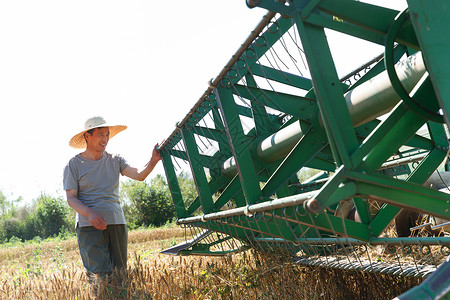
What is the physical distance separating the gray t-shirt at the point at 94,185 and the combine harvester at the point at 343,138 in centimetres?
77

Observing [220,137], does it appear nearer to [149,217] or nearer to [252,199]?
[252,199]

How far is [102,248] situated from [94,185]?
605mm

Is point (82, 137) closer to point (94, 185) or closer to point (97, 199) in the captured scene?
point (94, 185)

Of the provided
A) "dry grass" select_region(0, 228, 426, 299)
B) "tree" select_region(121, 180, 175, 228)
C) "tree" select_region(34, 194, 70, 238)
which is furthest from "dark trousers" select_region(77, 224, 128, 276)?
"tree" select_region(34, 194, 70, 238)

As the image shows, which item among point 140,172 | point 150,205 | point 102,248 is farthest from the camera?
point 150,205

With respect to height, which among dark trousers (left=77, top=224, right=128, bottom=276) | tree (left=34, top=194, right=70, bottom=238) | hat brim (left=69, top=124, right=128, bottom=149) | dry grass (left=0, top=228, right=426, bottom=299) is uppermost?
tree (left=34, top=194, right=70, bottom=238)

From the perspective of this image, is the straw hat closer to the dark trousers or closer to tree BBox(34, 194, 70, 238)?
the dark trousers

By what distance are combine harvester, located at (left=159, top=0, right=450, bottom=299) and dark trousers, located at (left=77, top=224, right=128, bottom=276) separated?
2.49ft

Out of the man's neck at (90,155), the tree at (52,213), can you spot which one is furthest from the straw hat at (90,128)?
the tree at (52,213)

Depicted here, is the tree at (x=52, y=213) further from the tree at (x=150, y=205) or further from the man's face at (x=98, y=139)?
the man's face at (x=98, y=139)

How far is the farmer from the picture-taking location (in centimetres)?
438

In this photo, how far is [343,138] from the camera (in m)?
1.97

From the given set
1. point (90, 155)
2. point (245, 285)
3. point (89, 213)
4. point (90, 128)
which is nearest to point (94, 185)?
point (90, 155)

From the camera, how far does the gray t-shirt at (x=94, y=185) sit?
4.44 m
